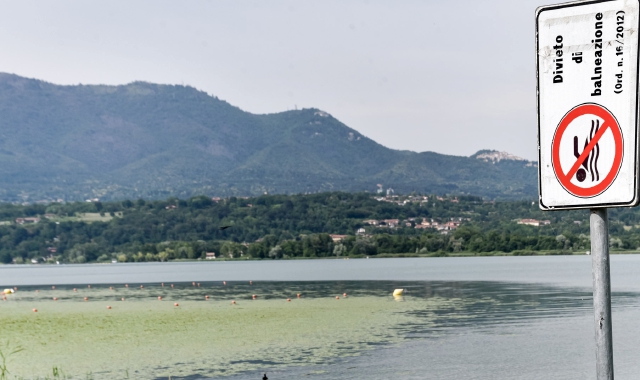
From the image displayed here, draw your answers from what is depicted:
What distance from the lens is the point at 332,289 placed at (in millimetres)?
91312

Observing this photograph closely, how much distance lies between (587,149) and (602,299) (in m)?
0.74

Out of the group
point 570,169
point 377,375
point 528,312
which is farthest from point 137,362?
point 570,169

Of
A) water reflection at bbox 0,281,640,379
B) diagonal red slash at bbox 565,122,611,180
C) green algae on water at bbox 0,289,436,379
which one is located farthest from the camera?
water reflection at bbox 0,281,640,379

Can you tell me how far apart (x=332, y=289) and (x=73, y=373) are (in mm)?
58242

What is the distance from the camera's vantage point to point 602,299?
4133 mm

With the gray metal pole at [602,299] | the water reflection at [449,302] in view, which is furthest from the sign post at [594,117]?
the water reflection at [449,302]

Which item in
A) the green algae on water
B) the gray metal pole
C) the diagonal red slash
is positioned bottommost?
Answer: the green algae on water

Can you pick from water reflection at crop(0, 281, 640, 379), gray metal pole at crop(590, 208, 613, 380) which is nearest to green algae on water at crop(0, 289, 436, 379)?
water reflection at crop(0, 281, 640, 379)

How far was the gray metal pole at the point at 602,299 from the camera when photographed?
13.5ft

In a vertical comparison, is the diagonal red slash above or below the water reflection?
above

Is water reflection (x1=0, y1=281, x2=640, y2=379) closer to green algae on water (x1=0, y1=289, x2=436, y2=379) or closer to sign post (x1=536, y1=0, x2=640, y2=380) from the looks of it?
green algae on water (x1=0, y1=289, x2=436, y2=379)

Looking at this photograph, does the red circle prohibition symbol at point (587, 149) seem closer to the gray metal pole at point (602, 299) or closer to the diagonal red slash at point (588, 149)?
the diagonal red slash at point (588, 149)

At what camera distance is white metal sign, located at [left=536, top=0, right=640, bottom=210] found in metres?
4.14

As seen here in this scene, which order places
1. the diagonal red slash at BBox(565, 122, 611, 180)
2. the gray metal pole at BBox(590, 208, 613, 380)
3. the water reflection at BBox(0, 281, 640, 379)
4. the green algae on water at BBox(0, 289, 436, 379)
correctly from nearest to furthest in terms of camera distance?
the gray metal pole at BBox(590, 208, 613, 380) → the diagonal red slash at BBox(565, 122, 611, 180) → the green algae on water at BBox(0, 289, 436, 379) → the water reflection at BBox(0, 281, 640, 379)
